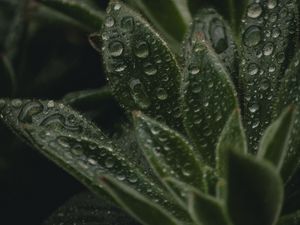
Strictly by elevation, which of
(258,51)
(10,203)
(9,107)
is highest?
(9,107)

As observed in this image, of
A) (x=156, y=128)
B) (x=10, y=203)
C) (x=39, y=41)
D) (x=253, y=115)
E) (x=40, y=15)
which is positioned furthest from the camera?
(x=39, y=41)

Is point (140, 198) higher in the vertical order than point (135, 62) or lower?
lower

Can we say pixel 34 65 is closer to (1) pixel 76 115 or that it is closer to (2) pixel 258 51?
(1) pixel 76 115

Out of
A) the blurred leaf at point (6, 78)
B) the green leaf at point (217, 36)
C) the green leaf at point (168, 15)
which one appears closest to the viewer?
the green leaf at point (217, 36)

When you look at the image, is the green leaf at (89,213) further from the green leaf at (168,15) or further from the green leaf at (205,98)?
the green leaf at (168,15)

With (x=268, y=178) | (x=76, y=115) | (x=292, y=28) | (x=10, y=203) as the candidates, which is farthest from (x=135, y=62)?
(x=10, y=203)

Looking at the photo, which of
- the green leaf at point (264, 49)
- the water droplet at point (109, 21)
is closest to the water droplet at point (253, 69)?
the green leaf at point (264, 49)
